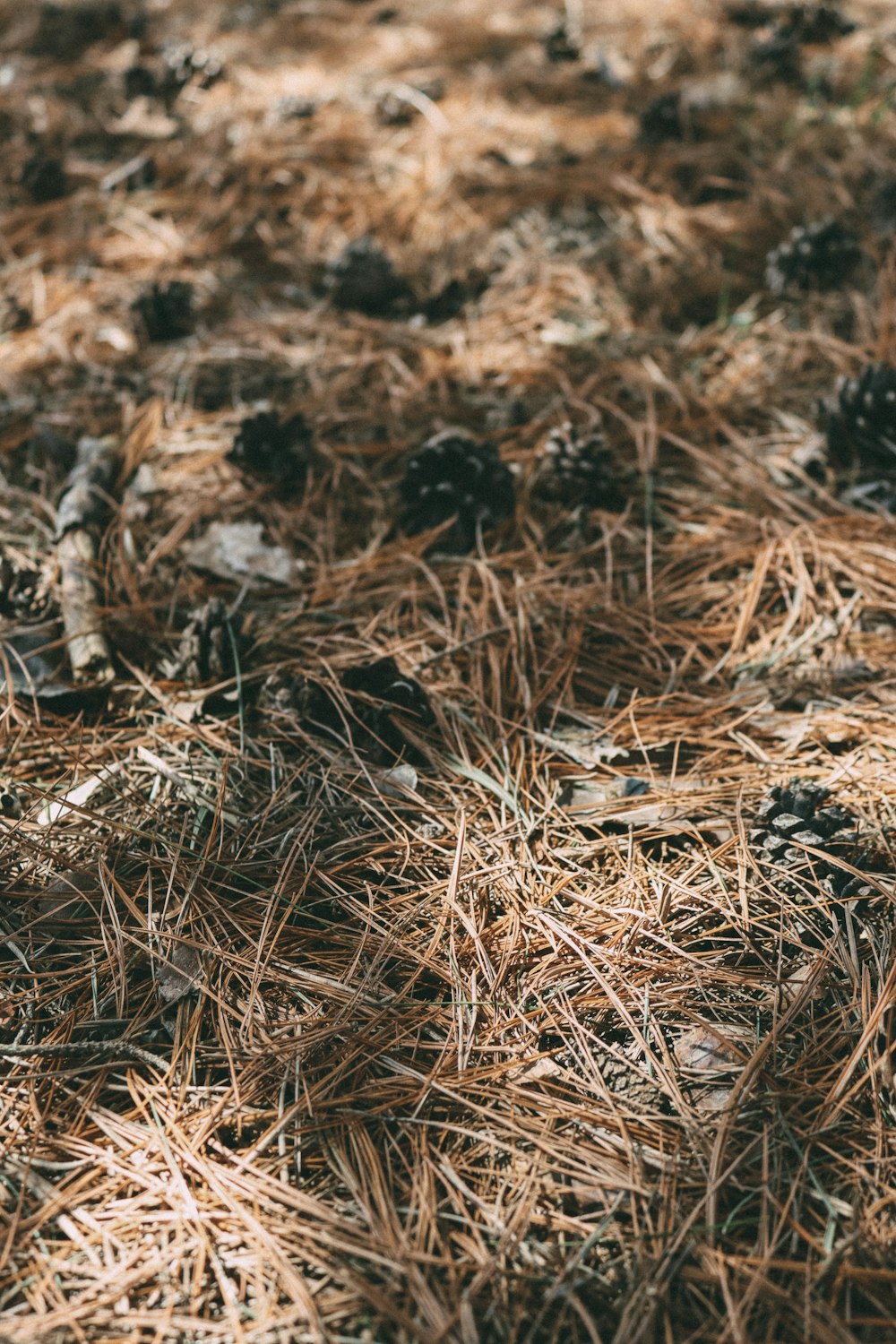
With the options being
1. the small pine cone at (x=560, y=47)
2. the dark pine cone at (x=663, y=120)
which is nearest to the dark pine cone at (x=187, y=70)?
the small pine cone at (x=560, y=47)

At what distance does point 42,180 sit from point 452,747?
260 centimetres

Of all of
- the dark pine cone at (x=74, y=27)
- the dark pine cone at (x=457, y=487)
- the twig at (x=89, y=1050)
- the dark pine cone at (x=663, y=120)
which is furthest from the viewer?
the dark pine cone at (x=74, y=27)

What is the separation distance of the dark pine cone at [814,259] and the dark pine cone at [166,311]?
5.18 feet

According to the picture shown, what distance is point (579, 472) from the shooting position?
190 centimetres

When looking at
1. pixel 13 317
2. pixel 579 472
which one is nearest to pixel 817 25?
pixel 579 472

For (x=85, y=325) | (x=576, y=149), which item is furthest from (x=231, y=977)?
(x=576, y=149)

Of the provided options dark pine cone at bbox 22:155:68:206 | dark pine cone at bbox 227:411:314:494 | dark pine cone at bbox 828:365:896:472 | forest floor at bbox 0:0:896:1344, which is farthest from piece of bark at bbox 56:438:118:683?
dark pine cone at bbox 828:365:896:472

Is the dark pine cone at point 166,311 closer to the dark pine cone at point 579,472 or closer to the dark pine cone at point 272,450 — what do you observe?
the dark pine cone at point 272,450

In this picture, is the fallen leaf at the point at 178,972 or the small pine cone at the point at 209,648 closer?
the fallen leaf at the point at 178,972

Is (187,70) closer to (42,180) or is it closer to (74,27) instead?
(42,180)

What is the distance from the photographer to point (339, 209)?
9.20 ft

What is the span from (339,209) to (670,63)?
1.59m

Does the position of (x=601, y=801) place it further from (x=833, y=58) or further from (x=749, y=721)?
(x=833, y=58)

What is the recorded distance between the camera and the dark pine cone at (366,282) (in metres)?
2.47
